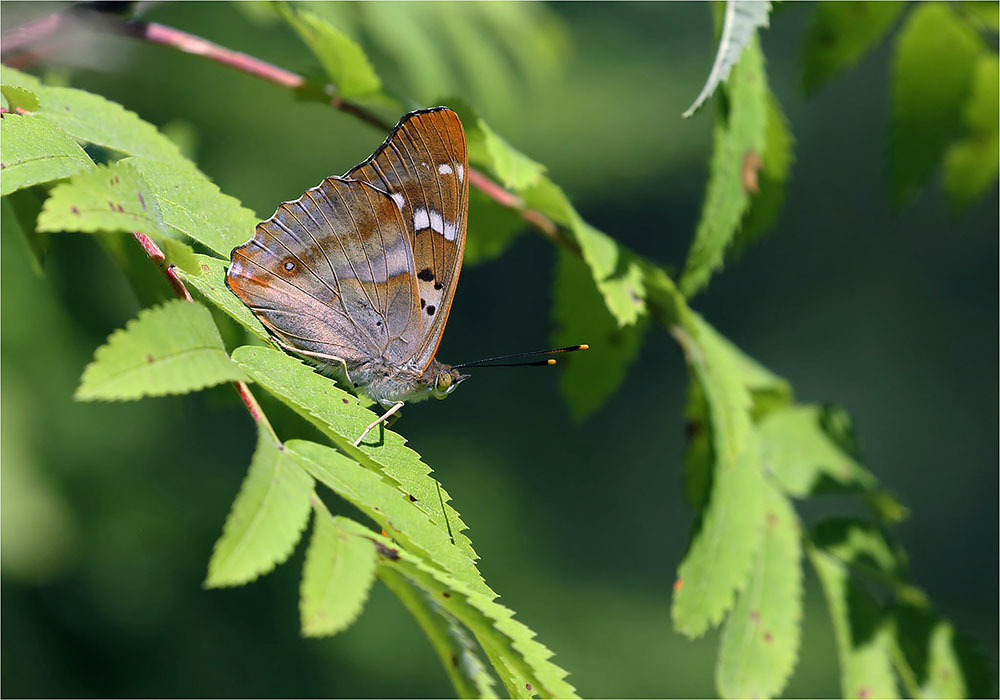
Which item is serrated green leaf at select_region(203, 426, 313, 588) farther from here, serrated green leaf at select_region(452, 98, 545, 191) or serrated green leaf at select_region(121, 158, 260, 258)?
serrated green leaf at select_region(452, 98, 545, 191)

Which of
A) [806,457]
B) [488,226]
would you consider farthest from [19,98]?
[806,457]

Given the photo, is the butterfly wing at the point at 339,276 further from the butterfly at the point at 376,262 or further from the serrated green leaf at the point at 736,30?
the serrated green leaf at the point at 736,30

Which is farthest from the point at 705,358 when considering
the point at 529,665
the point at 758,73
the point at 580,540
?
the point at 580,540

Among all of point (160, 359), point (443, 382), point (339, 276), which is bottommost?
point (443, 382)

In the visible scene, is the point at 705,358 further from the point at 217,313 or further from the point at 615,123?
the point at 615,123

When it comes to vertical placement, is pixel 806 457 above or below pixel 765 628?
above

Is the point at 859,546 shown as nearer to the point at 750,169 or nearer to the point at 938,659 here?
the point at 938,659
